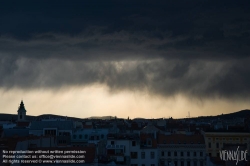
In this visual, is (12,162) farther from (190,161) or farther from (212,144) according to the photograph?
(212,144)

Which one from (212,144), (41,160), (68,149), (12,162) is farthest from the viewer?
(212,144)

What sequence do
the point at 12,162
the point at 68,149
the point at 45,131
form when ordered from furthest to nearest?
the point at 45,131 → the point at 68,149 → the point at 12,162

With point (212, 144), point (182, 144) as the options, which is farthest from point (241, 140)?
point (182, 144)

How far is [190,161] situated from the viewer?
139750 millimetres

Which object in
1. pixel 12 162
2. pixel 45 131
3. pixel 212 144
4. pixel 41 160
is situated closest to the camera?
pixel 12 162

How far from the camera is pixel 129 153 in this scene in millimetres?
118438

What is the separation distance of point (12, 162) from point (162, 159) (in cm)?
8163

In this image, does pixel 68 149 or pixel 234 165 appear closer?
pixel 234 165

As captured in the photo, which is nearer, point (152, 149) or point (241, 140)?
point (152, 149)

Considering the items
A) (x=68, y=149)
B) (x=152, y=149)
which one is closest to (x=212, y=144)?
(x=152, y=149)

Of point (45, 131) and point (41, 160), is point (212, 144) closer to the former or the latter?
point (45, 131)

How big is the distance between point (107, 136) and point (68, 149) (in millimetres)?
55338

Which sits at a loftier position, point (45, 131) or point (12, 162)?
point (45, 131)

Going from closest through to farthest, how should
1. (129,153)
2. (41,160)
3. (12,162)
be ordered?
1. (12,162)
2. (41,160)
3. (129,153)
